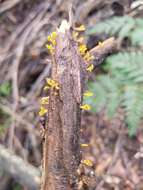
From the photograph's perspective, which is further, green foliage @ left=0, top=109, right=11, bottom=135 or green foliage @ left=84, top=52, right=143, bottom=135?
green foliage @ left=0, top=109, right=11, bottom=135

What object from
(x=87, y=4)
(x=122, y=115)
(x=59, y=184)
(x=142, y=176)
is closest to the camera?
(x=59, y=184)

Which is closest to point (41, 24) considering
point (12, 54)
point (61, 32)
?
point (12, 54)

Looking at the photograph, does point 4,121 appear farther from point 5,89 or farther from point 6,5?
point 6,5

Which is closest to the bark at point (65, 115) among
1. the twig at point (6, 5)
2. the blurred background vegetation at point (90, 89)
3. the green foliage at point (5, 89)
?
the blurred background vegetation at point (90, 89)

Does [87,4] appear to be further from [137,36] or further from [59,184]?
[59,184]

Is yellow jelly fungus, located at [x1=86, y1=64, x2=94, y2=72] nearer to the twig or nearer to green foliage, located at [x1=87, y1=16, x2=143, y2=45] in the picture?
green foliage, located at [x1=87, y1=16, x2=143, y2=45]

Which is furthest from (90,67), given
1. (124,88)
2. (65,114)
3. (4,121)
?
(4,121)

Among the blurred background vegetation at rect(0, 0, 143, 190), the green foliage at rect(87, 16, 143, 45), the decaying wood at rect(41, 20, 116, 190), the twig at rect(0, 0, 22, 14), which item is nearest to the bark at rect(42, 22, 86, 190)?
the decaying wood at rect(41, 20, 116, 190)
